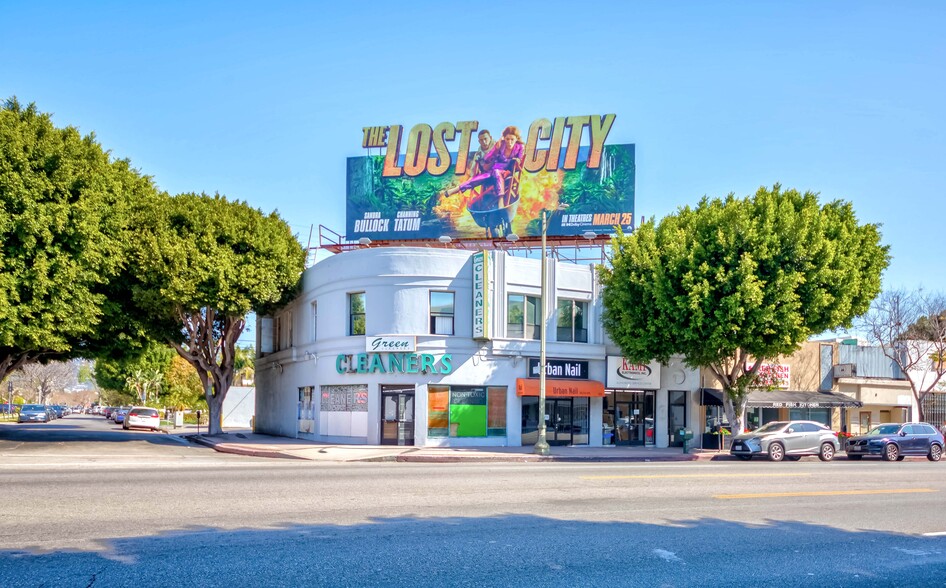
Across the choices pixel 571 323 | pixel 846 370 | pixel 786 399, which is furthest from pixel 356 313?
pixel 846 370

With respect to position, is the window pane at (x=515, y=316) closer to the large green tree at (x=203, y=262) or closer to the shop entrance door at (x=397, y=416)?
the shop entrance door at (x=397, y=416)

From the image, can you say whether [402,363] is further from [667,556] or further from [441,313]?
[667,556]

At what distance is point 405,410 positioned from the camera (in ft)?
103

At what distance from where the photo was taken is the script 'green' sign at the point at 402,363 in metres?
31.0

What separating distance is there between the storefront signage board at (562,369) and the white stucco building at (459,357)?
0.05m

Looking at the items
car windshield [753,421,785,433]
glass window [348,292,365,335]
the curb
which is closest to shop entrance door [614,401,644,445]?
the curb

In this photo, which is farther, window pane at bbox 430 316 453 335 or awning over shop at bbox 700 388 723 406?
awning over shop at bbox 700 388 723 406

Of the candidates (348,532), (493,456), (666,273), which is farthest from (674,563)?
(666,273)

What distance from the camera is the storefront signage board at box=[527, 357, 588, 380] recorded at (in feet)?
108

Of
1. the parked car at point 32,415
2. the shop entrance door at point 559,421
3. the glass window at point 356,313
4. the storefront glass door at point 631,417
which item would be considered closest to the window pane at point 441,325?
the glass window at point 356,313

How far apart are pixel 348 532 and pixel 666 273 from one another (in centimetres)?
2204

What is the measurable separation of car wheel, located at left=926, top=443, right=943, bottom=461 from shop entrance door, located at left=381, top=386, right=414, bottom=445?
65.8 feet

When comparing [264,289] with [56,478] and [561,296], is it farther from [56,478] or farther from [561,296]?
[56,478]

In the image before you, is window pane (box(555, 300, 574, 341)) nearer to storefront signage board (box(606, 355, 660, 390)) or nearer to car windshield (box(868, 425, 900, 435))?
storefront signage board (box(606, 355, 660, 390))
